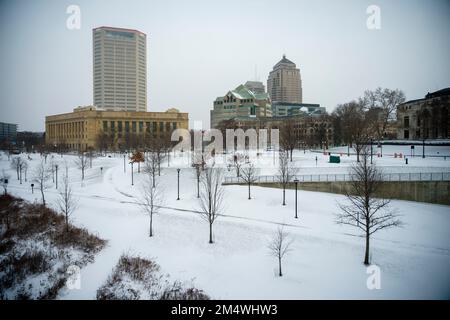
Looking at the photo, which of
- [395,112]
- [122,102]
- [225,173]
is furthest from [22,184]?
[122,102]

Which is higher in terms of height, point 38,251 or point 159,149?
point 159,149

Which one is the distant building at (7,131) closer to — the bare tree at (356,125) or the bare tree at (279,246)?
the bare tree at (356,125)

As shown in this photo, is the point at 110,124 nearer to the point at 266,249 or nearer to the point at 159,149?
the point at 159,149

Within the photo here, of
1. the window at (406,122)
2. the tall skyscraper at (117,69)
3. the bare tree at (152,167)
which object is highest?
the tall skyscraper at (117,69)

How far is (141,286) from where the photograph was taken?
634 inches

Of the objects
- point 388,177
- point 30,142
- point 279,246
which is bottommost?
point 279,246

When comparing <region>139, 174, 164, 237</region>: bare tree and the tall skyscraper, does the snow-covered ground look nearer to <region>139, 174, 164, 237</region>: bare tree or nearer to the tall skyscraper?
<region>139, 174, 164, 237</region>: bare tree

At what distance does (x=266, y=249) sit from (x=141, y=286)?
28.8ft

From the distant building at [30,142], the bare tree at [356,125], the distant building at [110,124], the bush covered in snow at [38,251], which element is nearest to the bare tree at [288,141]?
the bare tree at [356,125]

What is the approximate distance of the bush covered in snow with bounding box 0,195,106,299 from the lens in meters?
16.5

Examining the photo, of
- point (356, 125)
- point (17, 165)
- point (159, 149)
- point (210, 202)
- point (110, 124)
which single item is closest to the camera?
point (210, 202)

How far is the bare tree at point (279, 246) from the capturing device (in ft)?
56.0

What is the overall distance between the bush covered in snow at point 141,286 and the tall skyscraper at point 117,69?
583ft

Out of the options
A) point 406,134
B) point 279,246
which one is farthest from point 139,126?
point 279,246
